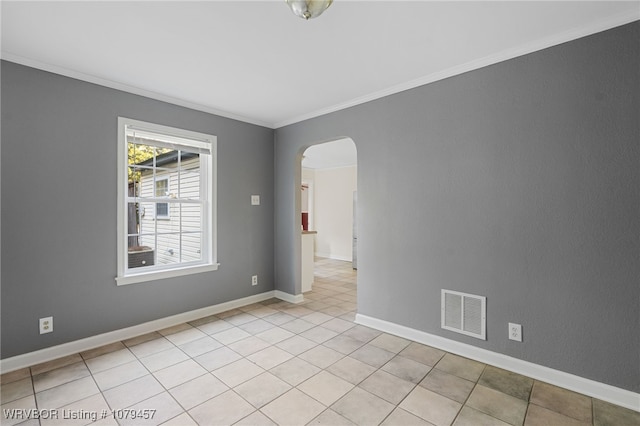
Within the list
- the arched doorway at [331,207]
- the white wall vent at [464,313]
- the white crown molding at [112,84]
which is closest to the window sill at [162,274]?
the white crown molding at [112,84]

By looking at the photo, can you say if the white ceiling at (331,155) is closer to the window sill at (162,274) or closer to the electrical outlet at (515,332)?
the window sill at (162,274)

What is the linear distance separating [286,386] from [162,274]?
1.98 m

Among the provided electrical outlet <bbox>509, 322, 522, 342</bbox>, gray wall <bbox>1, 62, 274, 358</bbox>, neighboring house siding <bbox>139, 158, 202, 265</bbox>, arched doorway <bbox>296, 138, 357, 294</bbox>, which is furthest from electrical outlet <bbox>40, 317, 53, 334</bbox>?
arched doorway <bbox>296, 138, 357, 294</bbox>

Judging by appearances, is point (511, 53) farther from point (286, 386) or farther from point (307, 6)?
point (286, 386)

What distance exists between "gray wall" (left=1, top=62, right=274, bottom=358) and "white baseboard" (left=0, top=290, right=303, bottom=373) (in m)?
0.06

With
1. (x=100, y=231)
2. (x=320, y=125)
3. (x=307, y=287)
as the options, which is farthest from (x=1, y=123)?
(x=307, y=287)

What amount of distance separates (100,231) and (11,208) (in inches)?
25.5

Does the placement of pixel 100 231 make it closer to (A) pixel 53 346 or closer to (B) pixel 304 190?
(A) pixel 53 346

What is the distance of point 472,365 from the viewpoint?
101 inches

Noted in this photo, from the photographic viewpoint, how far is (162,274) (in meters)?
3.39

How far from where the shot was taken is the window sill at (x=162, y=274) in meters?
3.12

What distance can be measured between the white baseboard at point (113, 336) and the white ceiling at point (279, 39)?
97.2 inches

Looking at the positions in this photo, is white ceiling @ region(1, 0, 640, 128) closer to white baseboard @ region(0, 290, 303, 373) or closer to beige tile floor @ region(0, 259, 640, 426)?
white baseboard @ region(0, 290, 303, 373)

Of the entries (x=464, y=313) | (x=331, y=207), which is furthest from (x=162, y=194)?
(x=331, y=207)
